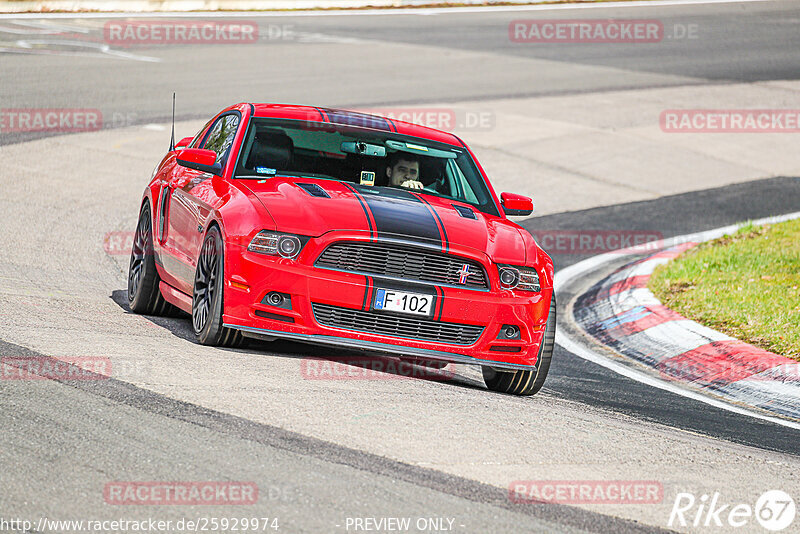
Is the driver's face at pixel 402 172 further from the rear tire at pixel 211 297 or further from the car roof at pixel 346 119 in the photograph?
the rear tire at pixel 211 297

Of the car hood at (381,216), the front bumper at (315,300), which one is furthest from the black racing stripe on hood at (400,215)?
the front bumper at (315,300)

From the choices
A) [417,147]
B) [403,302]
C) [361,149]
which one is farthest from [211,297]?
[417,147]

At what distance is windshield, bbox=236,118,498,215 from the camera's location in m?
7.86

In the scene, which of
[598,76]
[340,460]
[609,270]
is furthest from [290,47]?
[340,460]

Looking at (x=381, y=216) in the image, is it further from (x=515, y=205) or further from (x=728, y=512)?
(x=728, y=512)

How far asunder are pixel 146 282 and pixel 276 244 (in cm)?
205

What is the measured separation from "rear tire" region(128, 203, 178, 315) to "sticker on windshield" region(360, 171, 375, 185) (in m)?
1.70

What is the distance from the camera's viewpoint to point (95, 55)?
23.2 meters

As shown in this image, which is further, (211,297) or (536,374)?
(536,374)

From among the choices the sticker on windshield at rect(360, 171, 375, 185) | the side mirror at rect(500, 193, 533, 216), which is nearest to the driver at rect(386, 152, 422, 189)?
the sticker on windshield at rect(360, 171, 375, 185)

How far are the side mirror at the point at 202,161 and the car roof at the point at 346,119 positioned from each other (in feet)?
1.90

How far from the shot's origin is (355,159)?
26.2ft

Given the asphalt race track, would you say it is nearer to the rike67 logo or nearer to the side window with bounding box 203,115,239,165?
the rike67 logo

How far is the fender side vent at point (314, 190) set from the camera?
283 inches
